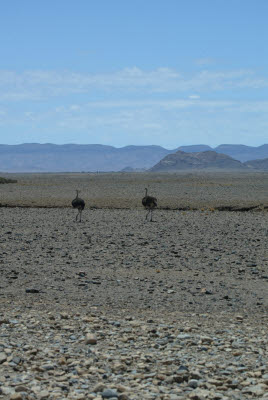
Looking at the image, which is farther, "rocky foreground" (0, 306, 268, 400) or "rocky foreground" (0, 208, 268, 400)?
"rocky foreground" (0, 208, 268, 400)

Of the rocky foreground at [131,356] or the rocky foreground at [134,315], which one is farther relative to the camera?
the rocky foreground at [134,315]

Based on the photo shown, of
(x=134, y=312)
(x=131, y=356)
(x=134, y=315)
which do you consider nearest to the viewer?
(x=131, y=356)

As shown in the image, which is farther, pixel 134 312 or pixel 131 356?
pixel 134 312

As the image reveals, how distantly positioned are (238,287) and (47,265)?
15.0 feet

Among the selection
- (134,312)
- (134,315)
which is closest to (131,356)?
(134,315)

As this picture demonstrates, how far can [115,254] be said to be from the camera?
15.6 meters

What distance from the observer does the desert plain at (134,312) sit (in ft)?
21.7

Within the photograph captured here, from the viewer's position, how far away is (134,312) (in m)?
9.95

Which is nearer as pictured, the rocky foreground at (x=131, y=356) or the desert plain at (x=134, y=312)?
the rocky foreground at (x=131, y=356)

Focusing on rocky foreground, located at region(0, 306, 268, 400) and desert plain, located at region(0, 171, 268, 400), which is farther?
desert plain, located at region(0, 171, 268, 400)

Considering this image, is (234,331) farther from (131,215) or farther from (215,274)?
(131,215)

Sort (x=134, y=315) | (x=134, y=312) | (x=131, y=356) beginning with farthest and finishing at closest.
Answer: (x=134, y=312)
(x=134, y=315)
(x=131, y=356)

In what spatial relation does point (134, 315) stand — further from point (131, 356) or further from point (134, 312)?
point (131, 356)

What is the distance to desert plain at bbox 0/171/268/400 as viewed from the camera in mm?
6605
